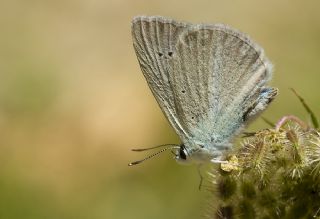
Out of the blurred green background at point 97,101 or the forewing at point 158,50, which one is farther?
the blurred green background at point 97,101

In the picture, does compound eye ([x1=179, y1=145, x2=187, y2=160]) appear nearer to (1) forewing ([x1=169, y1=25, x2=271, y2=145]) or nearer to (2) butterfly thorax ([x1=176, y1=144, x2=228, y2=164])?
(2) butterfly thorax ([x1=176, y1=144, x2=228, y2=164])

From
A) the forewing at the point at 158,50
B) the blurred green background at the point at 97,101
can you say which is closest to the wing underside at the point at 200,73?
the forewing at the point at 158,50

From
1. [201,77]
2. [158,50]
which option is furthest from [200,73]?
[158,50]

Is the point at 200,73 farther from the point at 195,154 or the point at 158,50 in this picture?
the point at 195,154

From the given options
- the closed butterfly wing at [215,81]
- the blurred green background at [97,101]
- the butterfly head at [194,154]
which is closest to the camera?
the closed butterfly wing at [215,81]

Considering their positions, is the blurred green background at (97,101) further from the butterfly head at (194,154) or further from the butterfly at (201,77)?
the butterfly at (201,77)

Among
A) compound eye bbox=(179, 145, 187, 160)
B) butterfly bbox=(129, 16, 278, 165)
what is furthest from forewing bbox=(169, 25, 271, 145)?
compound eye bbox=(179, 145, 187, 160)

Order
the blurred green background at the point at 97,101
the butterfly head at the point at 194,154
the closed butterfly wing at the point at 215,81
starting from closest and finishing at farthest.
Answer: the closed butterfly wing at the point at 215,81 → the butterfly head at the point at 194,154 → the blurred green background at the point at 97,101
